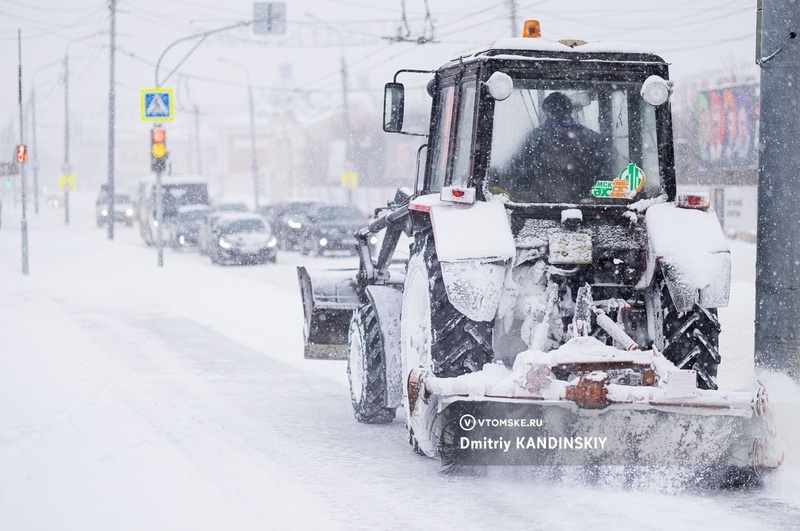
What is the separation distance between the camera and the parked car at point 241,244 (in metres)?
31.8

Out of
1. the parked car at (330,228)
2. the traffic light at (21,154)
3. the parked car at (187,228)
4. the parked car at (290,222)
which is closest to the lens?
the traffic light at (21,154)

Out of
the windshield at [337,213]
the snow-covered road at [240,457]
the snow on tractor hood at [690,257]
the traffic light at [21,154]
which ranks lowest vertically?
the snow-covered road at [240,457]

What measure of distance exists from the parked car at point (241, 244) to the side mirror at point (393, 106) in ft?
78.8

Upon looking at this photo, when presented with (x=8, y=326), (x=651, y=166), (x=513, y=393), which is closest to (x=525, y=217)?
(x=651, y=166)

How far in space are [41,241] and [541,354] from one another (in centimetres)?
3864

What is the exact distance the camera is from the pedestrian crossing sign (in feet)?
92.0

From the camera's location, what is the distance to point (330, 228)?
34.0 metres

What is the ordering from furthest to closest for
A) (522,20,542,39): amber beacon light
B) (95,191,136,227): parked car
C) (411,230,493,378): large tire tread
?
(95,191,136,227): parked car → (522,20,542,39): amber beacon light → (411,230,493,378): large tire tread

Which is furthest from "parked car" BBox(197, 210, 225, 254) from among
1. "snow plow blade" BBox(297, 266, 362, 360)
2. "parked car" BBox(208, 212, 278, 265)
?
"snow plow blade" BBox(297, 266, 362, 360)

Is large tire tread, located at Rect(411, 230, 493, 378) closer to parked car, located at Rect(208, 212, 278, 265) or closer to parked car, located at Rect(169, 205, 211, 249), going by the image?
parked car, located at Rect(208, 212, 278, 265)

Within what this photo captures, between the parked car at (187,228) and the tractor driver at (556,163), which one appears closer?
the tractor driver at (556,163)

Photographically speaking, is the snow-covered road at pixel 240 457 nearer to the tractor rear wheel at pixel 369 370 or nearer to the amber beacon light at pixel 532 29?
the tractor rear wheel at pixel 369 370

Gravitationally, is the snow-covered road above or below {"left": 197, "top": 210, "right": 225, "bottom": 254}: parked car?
below

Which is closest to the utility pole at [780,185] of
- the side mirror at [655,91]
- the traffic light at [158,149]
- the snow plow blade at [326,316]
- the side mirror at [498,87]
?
Result: the side mirror at [655,91]
